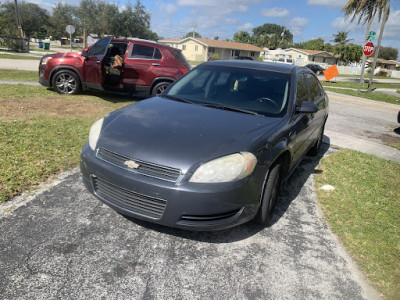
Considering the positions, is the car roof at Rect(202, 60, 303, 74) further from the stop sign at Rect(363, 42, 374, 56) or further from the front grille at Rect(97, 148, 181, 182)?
the stop sign at Rect(363, 42, 374, 56)

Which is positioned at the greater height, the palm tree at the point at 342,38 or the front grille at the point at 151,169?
the palm tree at the point at 342,38

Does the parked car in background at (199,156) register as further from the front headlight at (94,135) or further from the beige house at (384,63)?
the beige house at (384,63)

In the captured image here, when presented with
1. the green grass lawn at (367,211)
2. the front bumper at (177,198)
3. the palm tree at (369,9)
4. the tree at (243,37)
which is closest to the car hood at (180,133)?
the front bumper at (177,198)

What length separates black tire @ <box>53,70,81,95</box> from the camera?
8461 millimetres

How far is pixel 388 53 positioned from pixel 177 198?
116 meters

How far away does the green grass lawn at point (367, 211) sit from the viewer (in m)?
2.72

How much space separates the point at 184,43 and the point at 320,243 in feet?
225

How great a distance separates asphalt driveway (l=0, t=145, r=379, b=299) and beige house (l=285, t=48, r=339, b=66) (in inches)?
2584

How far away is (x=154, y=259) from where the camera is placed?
2551mm

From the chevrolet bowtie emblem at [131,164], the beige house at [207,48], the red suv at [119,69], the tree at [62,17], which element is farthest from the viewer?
the beige house at [207,48]

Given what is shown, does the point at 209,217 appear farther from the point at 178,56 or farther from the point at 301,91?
the point at 178,56

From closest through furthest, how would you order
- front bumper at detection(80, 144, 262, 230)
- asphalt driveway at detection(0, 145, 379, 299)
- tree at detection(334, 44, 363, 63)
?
asphalt driveway at detection(0, 145, 379, 299) → front bumper at detection(80, 144, 262, 230) → tree at detection(334, 44, 363, 63)

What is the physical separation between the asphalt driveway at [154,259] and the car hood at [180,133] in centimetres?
81

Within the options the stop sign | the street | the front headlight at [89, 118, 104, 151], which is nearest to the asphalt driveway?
the street
